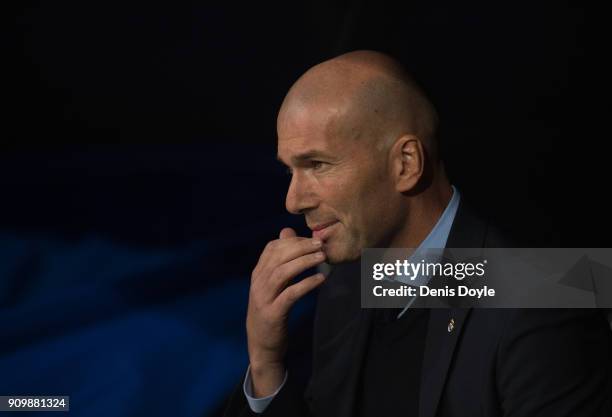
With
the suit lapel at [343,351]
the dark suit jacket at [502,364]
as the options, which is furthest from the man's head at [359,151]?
the suit lapel at [343,351]

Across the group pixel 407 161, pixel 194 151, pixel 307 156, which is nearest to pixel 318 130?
pixel 307 156

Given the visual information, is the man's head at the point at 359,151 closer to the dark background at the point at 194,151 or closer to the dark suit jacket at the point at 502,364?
the dark suit jacket at the point at 502,364

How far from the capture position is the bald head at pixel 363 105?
1.87 meters

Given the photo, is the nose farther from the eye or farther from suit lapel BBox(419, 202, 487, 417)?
suit lapel BBox(419, 202, 487, 417)

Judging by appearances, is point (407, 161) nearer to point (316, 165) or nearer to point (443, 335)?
point (316, 165)

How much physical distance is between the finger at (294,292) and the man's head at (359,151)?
0.22ft

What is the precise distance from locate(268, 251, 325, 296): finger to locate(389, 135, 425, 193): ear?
8.8 inches

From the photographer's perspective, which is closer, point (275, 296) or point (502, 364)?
point (502, 364)

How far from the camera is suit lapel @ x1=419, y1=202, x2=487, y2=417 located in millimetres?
1835

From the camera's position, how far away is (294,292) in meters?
1.94

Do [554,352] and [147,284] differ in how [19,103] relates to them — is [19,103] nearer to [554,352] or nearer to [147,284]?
[147,284]

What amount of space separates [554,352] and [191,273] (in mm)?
1538

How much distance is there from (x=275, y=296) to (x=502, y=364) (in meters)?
0.50

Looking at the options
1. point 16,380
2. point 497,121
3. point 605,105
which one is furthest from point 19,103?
point 605,105
